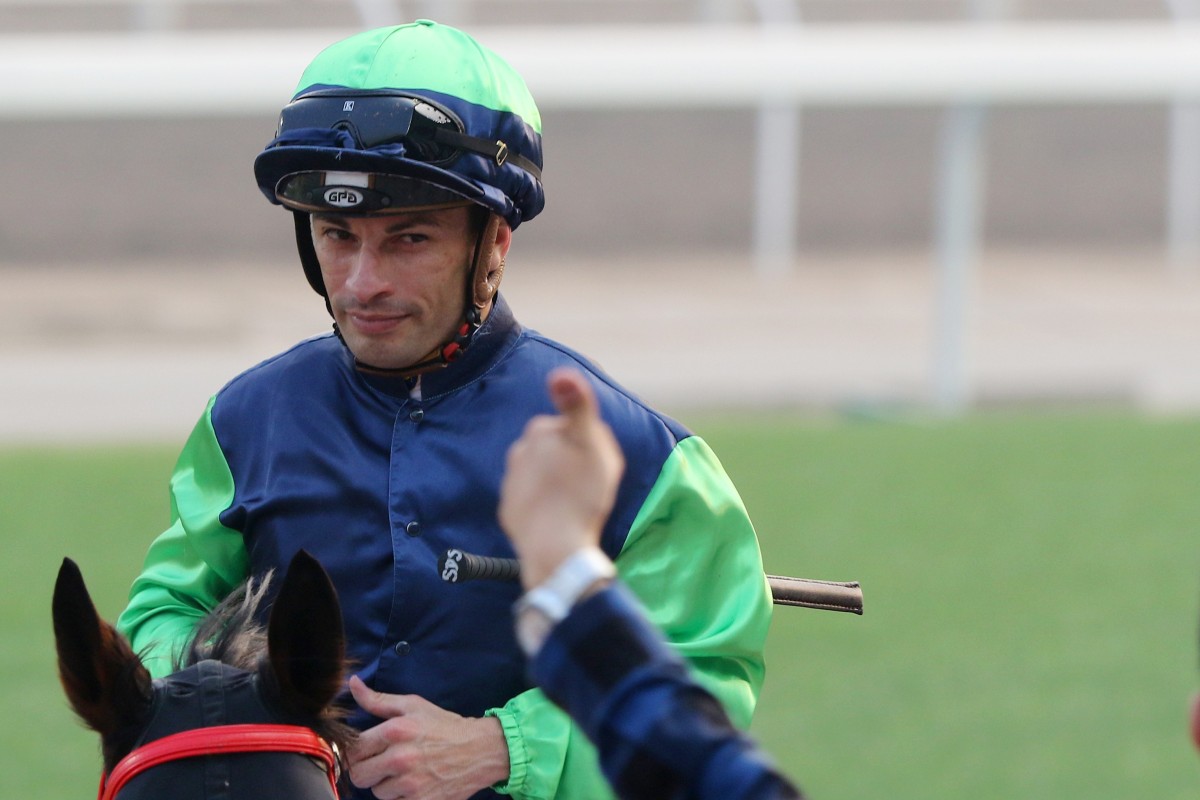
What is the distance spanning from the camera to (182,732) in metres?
1.82

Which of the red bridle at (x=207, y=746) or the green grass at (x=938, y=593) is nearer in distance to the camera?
the red bridle at (x=207, y=746)

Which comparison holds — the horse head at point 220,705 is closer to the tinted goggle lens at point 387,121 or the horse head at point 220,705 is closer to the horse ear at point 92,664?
the horse ear at point 92,664

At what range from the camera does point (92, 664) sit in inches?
71.8

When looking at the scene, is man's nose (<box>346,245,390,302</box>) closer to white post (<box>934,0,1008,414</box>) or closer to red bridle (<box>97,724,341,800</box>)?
red bridle (<box>97,724,341,800</box>)

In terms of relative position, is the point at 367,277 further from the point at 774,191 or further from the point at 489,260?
the point at 774,191

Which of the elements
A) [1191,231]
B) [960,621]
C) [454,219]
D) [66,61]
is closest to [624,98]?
[66,61]

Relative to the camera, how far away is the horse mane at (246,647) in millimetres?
1931

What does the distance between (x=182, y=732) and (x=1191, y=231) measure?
67.0 ft

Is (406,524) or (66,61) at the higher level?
(66,61)

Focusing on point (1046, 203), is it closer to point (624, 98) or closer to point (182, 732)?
point (624, 98)

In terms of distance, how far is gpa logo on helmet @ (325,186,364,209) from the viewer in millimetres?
2289

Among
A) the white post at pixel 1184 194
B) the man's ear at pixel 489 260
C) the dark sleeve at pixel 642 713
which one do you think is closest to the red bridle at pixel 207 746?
the dark sleeve at pixel 642 713

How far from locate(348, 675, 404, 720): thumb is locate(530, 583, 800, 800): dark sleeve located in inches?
37.3

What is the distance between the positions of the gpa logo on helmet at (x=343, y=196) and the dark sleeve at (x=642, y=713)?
1.10 metres
